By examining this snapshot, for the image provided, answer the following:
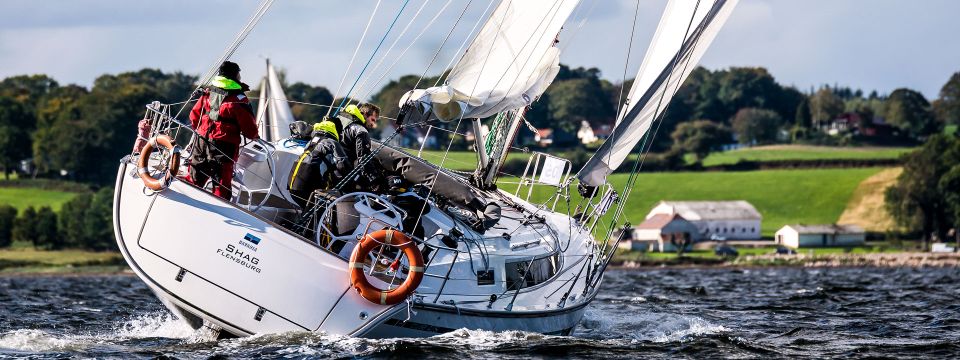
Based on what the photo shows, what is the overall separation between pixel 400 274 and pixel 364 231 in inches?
26.7

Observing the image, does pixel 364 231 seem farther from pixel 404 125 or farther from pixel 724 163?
pixel 724 163

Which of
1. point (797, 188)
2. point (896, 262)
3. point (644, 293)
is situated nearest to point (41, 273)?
point (644, 293)

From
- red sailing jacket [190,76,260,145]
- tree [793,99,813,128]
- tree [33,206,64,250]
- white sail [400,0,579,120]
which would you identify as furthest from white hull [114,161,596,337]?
tree [793,99,813,128]

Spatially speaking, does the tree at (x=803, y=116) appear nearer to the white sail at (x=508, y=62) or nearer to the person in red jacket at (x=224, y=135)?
the white sail at (x=508, y=62)

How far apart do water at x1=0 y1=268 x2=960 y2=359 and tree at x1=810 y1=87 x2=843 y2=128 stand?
125 meters

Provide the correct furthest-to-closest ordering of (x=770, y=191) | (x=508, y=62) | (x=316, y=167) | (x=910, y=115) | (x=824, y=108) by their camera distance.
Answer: (x=824, y=108), (x=910, y=115), (x=770, y=191), (x=508, y=62), (x=316, y=167)

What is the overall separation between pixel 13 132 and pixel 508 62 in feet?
262

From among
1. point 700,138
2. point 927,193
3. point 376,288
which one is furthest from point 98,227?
point 700,138

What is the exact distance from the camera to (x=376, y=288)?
1571 cm

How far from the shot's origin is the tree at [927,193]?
84.3m

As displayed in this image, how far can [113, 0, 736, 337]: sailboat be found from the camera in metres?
15.7

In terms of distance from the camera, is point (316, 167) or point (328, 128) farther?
point (328, 128)

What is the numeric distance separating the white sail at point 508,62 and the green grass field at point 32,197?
6240cm

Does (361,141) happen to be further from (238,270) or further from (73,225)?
(73,225)
